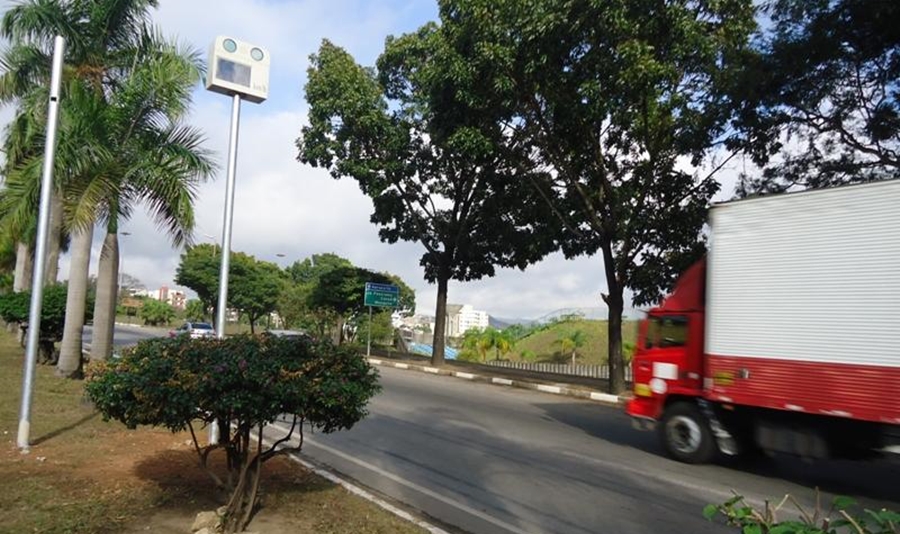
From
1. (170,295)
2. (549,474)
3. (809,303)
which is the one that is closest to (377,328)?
(549,474)

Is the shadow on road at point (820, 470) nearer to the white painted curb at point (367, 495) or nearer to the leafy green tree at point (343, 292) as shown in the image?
the white painted curb at point (367, 495)

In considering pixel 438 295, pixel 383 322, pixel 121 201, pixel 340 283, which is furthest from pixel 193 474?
pixel 383 322

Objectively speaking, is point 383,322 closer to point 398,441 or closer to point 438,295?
point 438,295

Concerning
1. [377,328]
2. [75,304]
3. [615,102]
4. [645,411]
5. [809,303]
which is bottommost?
[645,411]

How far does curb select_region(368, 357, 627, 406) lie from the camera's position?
58.7 ft

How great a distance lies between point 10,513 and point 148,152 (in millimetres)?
7726

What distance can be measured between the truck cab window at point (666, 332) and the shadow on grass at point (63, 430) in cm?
799

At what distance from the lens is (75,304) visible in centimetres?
1388

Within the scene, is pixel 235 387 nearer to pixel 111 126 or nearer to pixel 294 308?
pixel 111 126

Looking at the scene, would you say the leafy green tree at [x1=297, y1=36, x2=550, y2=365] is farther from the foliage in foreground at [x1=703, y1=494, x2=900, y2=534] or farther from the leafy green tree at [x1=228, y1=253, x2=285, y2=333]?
the leafy green tree at [x1=228, y1=253, x2=285, y2=333]

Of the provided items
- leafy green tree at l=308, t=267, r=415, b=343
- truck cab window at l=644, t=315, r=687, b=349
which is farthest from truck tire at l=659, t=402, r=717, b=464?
leafy green tree at l=308, t=267, r=415, b=343

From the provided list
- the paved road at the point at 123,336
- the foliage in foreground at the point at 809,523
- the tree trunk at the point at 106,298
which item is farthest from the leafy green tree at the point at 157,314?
the foliage in foreground at the point at 809,523

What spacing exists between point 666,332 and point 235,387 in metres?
7.04

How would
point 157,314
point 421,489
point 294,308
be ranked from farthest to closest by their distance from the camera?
point 157,314, point 294,308, point 421,489
